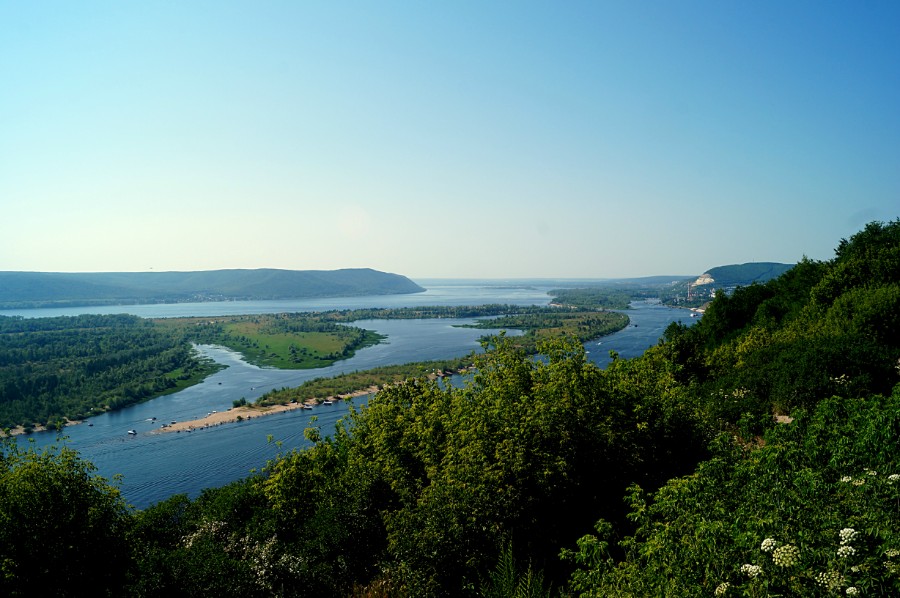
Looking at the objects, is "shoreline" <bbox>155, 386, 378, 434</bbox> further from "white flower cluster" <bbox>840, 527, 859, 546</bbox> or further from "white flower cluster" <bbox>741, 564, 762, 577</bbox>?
"white flower cluster" <bbox>840, 527, 859, 546</bbox>

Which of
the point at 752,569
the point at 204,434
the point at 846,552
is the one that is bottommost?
the point at 204,434

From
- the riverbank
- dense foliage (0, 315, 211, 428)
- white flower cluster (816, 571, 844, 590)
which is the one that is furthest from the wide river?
white flower cluster (816, 571, 844, 590)

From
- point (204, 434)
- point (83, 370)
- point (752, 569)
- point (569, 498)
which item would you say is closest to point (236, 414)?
point (204, 434)

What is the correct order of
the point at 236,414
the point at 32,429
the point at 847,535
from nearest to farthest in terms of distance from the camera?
the point at 847,535 < the point at 32,429 < the point at 236,414

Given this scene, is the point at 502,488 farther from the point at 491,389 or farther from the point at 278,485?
the point at 278,485

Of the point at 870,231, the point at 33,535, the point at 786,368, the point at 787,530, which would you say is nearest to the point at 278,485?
the point at 33,535

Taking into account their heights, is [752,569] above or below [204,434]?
above

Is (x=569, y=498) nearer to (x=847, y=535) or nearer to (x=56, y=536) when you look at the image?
(x=847, y=535)
